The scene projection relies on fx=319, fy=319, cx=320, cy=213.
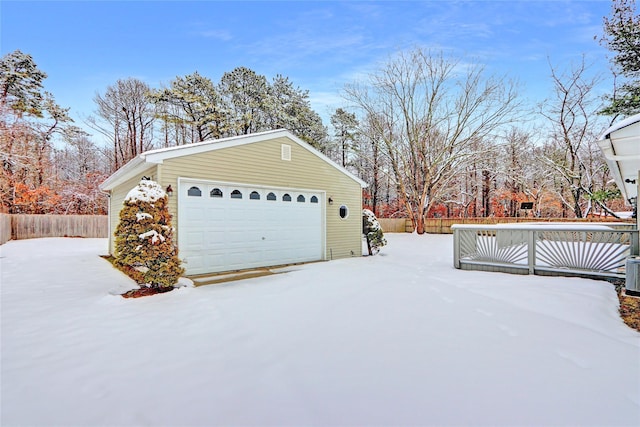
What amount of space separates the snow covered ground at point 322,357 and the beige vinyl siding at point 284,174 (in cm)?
273

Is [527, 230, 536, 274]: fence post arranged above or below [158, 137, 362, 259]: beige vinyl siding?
below

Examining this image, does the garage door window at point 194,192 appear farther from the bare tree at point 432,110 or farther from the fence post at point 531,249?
the bare tree at point 432,110

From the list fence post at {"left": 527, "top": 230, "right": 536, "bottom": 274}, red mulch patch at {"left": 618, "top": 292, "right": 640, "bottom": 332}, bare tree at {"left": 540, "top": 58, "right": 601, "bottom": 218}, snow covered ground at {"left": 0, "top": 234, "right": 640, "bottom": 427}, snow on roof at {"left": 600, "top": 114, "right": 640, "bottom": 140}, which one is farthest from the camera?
bare tree at {"left": 540, "top": 58, "right": 601, "bottom": 218}

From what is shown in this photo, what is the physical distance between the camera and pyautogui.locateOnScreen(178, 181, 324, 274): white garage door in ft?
23.0

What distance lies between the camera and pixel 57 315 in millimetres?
4441

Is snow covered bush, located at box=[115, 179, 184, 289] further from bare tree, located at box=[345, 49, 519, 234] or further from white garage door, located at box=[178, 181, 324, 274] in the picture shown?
bare tree, located at box=[345, 49, 519, 234]

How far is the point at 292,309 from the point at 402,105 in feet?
56.4

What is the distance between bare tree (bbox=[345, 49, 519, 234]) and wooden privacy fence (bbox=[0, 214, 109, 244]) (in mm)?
16090

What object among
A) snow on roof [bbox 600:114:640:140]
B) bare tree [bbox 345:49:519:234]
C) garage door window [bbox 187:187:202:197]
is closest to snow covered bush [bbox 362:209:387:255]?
garage door window [bbox 187:187:202:197]

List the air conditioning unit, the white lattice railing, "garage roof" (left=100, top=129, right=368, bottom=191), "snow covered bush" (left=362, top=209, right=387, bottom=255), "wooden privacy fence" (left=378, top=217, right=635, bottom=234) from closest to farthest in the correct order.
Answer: the air conditioning unit < the white lattice railing < "garage roof" (left=100, top=129, right=368, bottom=191) < "snow covered bush" (left=362, top=209, right=387, bottom=255) < "wooden privacy fence" (left=378, top=217, right=635, bottom=234)

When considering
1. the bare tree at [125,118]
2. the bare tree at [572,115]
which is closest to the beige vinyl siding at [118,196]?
the bare tree at [125,118]

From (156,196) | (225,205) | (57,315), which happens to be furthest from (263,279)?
(57,315)

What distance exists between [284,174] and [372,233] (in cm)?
422

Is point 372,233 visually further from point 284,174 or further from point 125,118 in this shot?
point 125,118
